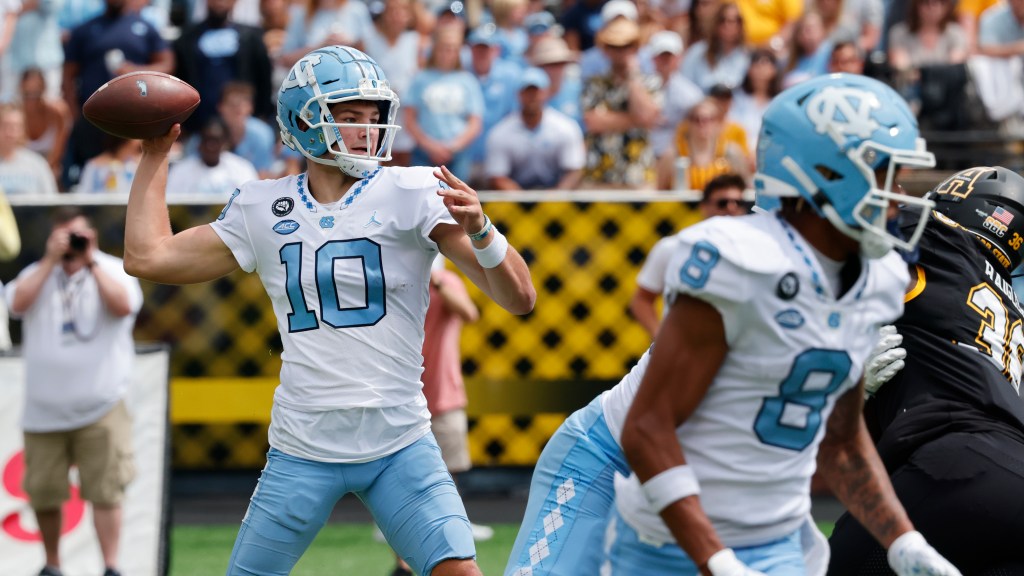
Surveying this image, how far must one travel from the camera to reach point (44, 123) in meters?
10.5

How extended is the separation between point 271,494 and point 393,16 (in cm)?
674

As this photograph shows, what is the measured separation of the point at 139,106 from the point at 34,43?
22.9ft

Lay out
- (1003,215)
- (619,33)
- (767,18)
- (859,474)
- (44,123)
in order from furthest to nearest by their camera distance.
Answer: (767,18) → (44,123) → (619,33) → (1003,215) → (859,474)

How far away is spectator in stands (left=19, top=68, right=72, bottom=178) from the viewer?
10.4 meters

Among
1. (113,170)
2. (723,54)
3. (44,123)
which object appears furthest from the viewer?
(723,54)

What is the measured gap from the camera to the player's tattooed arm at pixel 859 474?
11.4 feet

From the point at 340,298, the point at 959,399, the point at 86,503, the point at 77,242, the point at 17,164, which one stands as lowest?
the point at 86,503

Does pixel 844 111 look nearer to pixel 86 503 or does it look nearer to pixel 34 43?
pixel 86 503

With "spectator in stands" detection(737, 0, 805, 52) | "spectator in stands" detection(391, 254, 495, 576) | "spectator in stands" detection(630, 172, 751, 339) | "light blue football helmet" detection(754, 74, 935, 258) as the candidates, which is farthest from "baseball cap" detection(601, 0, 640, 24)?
"light blue football helmet" detection(754, 74, 935, 258)

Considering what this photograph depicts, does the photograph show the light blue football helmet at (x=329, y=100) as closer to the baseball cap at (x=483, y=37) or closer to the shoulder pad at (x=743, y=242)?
the shoulder pad at (x=743, y=242)

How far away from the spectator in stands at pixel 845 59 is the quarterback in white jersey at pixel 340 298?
6.14 meters

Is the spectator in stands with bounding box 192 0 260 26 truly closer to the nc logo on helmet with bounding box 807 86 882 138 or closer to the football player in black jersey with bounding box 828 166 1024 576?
the football player in black jersey with bounding box 828 166 1024 576

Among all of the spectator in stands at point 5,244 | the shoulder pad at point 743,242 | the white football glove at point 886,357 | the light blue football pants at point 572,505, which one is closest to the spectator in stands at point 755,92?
the spectator in stands at point 5,244

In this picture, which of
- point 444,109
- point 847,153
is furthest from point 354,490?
point 444,109
